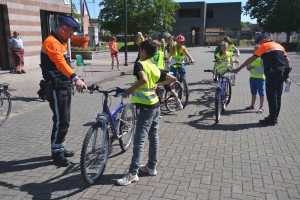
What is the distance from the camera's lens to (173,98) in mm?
7543

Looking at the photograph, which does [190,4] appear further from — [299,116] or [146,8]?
[299,116]

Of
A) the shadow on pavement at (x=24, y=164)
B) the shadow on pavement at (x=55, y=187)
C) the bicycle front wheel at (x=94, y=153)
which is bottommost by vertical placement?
the shadow on pavement at (x=55, y=187)

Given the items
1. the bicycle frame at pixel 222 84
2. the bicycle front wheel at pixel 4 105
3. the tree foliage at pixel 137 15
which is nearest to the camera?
the bicycle front wheel at pixel 4 105

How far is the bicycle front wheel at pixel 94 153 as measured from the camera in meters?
3.82

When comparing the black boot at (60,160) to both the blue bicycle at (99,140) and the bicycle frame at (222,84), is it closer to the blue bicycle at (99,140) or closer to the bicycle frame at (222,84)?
the blue bicycle at (99,140)

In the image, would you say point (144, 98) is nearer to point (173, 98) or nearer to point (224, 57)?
point (173, 98)

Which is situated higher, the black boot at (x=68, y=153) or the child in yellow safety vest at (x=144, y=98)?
the child in yellow safety vest at (x=144, y=98)

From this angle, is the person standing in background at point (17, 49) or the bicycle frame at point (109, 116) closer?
the bicycle frame at point (109, 116)

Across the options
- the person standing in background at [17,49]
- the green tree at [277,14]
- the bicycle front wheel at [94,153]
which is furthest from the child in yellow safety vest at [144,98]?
the green tree at [277,14]

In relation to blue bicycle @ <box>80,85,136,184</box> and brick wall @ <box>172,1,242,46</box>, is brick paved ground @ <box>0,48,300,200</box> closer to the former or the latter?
blue bicycle @ <box>80,85,136,184</box>

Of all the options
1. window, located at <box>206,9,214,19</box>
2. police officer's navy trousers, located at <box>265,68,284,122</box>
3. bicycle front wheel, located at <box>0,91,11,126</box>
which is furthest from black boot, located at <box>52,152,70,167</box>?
window, located at <box>206,9,214,19</box>

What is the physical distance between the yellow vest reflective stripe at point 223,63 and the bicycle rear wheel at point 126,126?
4122 mm

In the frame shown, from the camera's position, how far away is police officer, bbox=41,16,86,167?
162 inches

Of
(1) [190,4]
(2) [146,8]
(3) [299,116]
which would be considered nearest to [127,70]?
(3) [299,116]
